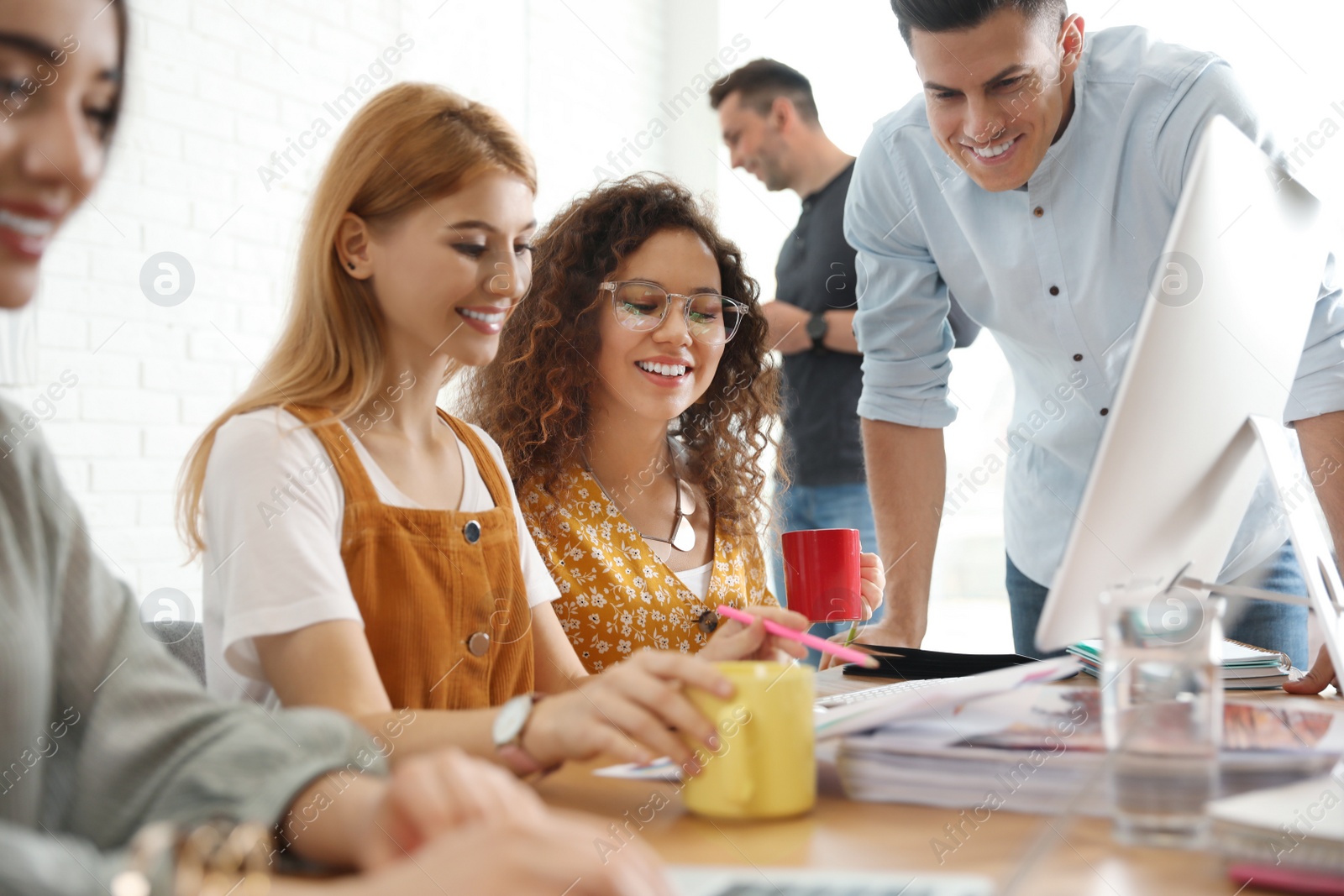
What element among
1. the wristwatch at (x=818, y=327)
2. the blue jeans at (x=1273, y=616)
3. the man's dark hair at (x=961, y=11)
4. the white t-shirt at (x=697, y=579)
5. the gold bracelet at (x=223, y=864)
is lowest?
→ the blue jeans at (x=1273, y=616)

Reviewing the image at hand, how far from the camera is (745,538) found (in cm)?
191

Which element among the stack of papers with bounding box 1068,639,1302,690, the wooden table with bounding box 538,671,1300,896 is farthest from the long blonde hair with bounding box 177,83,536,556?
the stack of papers with bounding box 1068,639,1302,690

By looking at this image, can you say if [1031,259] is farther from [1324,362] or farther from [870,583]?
[870,583]

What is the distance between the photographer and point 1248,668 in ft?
4.33

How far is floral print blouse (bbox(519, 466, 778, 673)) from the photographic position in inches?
65.1

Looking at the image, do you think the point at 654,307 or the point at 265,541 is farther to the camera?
the point at 654,307

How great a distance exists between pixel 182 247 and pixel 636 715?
2.66 metres

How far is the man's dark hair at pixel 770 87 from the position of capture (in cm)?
339

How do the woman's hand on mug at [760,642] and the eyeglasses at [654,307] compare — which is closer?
the woman's hand on mug at [760,642]

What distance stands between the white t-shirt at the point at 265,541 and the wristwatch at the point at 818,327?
2.11 m

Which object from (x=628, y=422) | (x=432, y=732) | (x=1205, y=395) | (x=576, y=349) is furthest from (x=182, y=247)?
(x=1205, y=395)

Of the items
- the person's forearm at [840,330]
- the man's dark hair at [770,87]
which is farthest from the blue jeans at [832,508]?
the man's dark hair at [770,87]

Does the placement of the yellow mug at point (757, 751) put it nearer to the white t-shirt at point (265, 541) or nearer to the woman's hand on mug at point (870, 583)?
the white t-shirt at point (265, 541)

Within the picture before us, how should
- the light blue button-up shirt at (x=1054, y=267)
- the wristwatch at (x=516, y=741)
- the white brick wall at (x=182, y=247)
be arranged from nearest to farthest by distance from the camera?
1. the wristwatch at (x=516, y=741)
2. the light blue button-up shirt at (x=1054, y=267)
3. the white brick wall at (x=182, y=247)
